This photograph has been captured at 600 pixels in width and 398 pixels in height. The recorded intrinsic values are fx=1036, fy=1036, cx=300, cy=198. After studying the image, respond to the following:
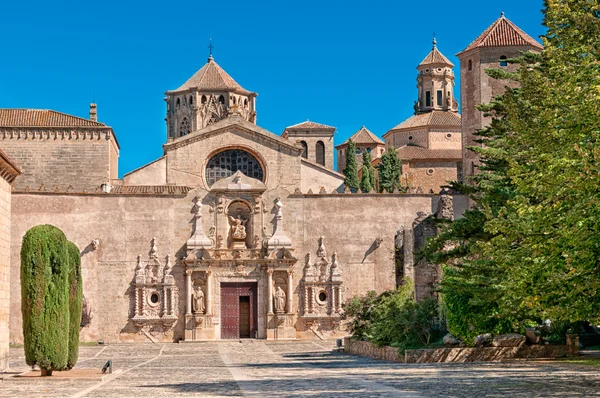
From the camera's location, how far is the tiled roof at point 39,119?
53844mm

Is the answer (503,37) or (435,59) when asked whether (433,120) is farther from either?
(503,37)

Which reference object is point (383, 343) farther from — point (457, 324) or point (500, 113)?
point (500, 113)

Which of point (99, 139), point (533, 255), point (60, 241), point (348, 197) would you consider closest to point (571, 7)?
point (533, 255)

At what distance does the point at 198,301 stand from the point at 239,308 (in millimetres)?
1825

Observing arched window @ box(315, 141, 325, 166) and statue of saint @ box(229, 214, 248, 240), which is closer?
statue of saint @ box(229, 214, 248, 240)

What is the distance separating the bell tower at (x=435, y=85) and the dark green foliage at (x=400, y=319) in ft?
214

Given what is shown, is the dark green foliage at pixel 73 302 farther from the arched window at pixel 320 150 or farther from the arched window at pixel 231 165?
the arched window at pixel 320 150

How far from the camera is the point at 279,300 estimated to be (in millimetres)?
42531

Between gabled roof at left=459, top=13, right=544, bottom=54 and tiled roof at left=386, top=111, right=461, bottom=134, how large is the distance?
35072mm

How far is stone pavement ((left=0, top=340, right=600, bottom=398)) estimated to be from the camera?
1552cm

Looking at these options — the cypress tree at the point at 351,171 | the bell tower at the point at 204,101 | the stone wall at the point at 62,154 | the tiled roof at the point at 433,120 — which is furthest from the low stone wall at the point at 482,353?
the tiled roof at the point at 433,120

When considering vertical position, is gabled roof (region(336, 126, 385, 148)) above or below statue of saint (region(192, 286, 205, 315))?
above

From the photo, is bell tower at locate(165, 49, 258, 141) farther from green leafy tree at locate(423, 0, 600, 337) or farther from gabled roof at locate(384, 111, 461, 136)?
green leafy tree at locate(423, 0, 600, 337)

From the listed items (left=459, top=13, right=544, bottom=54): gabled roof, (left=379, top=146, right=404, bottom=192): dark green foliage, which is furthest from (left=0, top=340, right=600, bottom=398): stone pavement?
(left=379, top=146, right=404, bottom=192): dark green foliage
